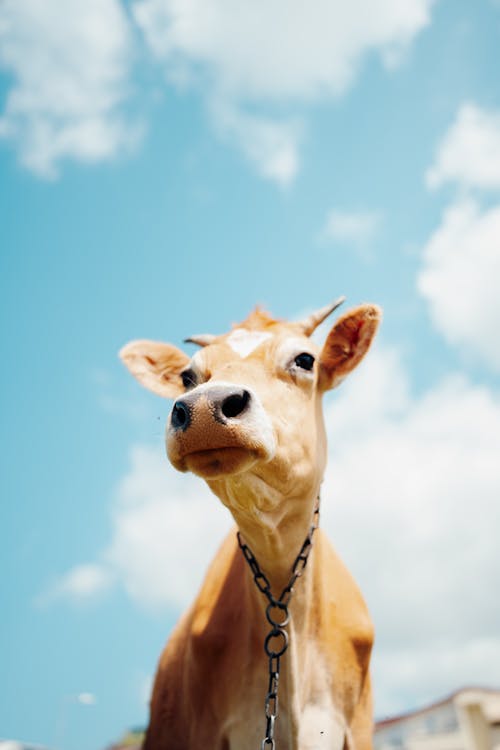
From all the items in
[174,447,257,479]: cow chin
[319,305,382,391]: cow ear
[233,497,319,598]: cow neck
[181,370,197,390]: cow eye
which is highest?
[319,305,382,391]: cow ear

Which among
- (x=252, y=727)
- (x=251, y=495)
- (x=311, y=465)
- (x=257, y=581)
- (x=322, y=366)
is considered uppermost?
(x=322, y=366)

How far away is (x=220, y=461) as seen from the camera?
3.10 meters

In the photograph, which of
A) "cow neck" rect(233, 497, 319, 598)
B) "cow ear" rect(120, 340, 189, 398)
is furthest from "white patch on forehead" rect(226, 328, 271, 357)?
"cow neck" rect(233, 497, 319, 598)

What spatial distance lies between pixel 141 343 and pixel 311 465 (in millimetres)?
1967

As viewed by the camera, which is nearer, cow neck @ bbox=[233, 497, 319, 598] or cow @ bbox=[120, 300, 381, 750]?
cow @ bbox=[120, 300, 381, 750]

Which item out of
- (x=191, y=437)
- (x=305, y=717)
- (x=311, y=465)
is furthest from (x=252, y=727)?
(x=191, y=437)

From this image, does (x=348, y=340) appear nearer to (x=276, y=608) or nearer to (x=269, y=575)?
(x=269, y=575)

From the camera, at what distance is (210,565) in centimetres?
527

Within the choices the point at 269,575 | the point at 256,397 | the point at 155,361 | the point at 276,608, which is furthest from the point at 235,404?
the point at 155,361

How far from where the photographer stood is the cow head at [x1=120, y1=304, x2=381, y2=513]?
3.06m

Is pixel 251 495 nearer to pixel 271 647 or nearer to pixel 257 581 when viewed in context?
pixel 257 581

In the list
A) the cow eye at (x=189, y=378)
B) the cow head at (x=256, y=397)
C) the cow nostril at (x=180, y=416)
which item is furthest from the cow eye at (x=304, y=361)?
the cow nostril at (x=180, y=416)

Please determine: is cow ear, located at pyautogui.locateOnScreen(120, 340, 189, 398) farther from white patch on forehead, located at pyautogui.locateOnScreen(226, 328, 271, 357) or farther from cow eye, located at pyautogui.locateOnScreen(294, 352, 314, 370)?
cow eye, located at pyautogui.locateOnScreen(294, 352, 314, 370)

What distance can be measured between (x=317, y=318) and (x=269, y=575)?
6.81ft
